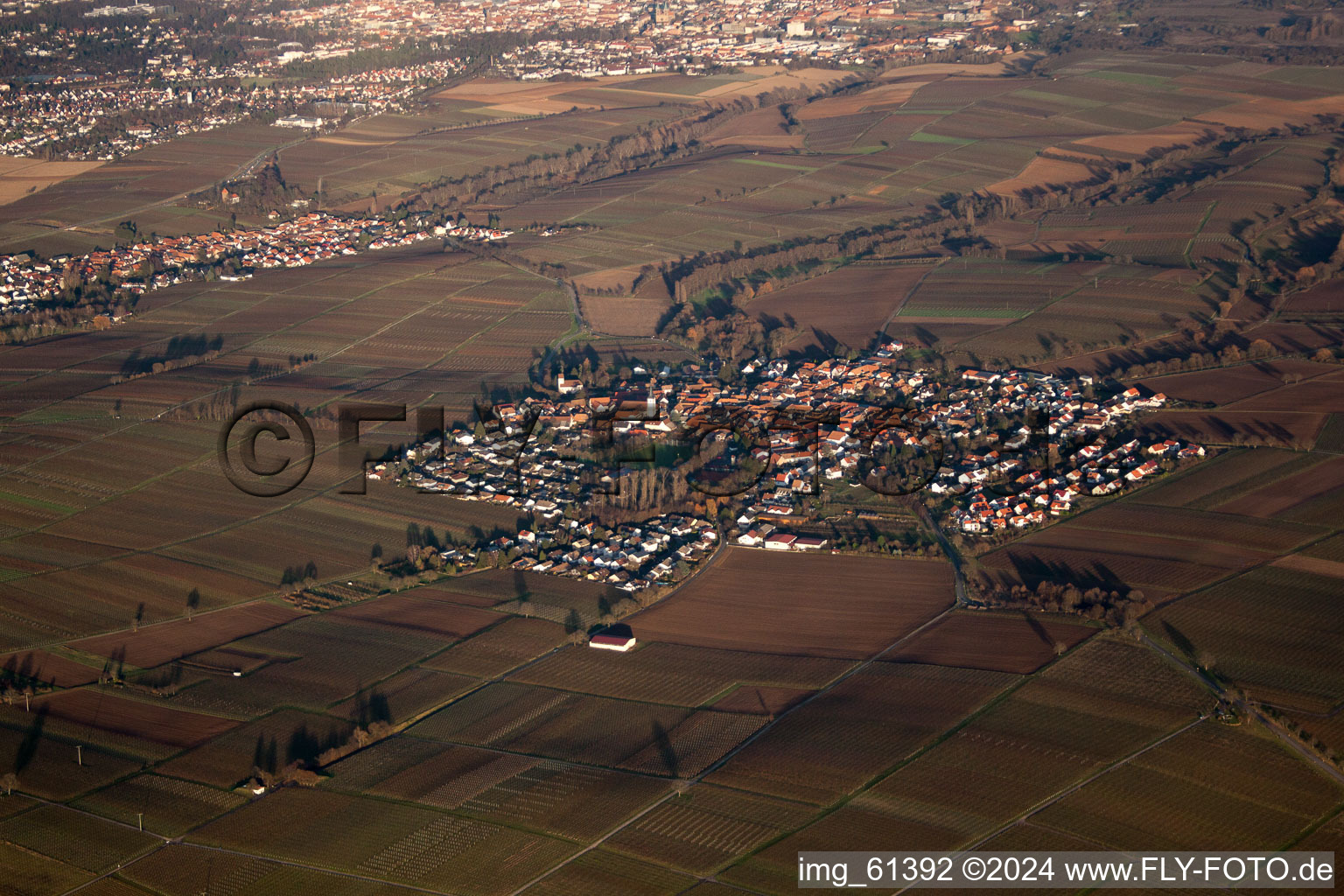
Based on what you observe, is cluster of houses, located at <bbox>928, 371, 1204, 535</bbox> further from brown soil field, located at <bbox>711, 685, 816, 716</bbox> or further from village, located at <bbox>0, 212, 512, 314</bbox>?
village, located at <bbox>0, 212, 512, 314</bbox>

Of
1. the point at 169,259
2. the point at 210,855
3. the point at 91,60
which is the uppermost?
the point at 91,60

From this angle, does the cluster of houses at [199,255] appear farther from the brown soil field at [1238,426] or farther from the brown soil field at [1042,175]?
the brown soil field at [1238,426]

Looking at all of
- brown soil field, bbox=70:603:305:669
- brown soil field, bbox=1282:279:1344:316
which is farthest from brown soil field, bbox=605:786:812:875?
brown soil field, bbox=1282:279:1344:316

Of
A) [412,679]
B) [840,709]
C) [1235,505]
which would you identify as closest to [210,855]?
[412,679]

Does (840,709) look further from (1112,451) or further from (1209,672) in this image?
(1112,451)

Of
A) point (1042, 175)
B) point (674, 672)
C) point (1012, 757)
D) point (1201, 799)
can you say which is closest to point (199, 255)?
point (1042, 175)

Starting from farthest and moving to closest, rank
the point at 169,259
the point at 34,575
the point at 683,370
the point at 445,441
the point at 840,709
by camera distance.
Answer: the point at 169,259, the point at 683,370, the point at 445,441, the point at 34,575, the point at 840,709

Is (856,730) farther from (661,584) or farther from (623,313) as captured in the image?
(623,313)
